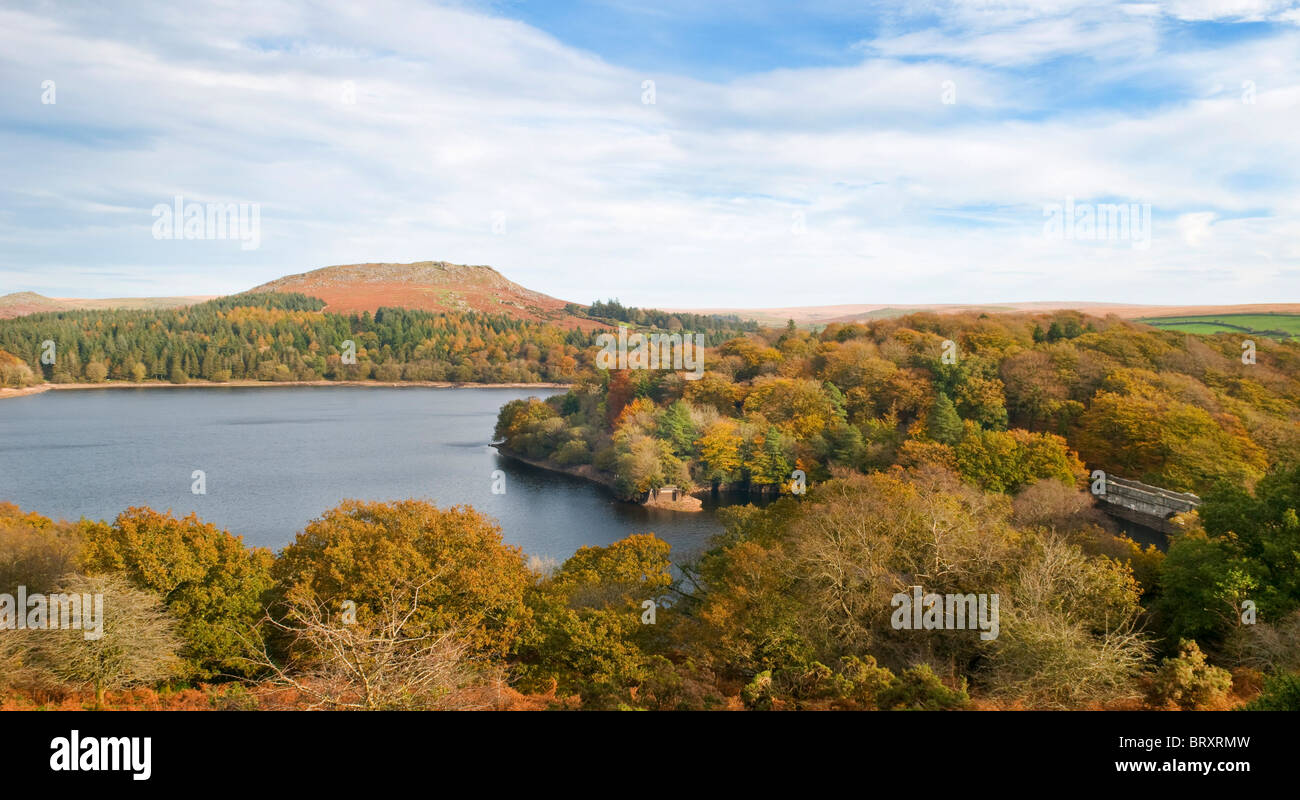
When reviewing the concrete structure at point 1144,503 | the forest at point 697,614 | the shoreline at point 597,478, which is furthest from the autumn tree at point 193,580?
the concrete structure at point 1144,503

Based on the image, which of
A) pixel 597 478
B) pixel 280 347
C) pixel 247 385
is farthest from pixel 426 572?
pixel 280 347

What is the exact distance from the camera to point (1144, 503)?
3897 cm

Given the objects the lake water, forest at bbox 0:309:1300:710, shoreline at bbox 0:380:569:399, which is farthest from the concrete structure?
shoreline at bbox 0:380:569:399

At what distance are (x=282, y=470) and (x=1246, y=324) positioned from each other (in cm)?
7809

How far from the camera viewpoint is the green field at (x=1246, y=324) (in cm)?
6172

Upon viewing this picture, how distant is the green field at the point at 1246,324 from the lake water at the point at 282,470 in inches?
1938

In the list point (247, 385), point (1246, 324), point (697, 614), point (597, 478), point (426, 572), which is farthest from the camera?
point (247, 385)

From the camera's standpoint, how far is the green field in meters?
61.7

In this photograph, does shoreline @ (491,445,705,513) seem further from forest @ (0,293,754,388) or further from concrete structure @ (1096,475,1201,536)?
forest @ (0,293,754,388)

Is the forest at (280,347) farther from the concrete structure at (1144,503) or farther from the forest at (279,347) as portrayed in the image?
the concrete structure at (1144,503)

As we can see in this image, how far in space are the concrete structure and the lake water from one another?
69.6 feet

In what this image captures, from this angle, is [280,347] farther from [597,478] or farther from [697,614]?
[697,614]

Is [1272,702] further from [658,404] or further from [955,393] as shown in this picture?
[658,404]

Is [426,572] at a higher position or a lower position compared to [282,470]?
higher
